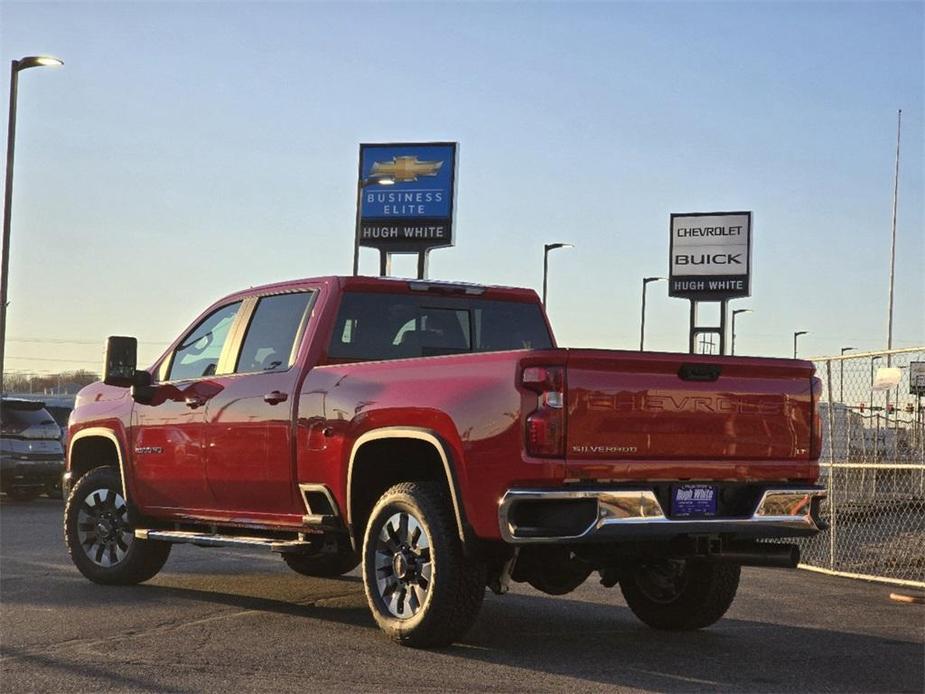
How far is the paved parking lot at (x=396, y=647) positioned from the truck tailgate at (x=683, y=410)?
1091 millimetres

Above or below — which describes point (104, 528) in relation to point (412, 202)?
below

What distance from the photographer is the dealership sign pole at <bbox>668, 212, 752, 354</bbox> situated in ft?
147

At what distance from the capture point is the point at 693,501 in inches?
303

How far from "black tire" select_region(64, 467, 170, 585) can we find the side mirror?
36.7 inches

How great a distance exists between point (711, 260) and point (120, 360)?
3610 cm

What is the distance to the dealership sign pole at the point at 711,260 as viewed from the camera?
147 feet

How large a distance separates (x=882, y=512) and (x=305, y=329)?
11.7 m

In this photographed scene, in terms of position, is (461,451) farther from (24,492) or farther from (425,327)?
(24,492)

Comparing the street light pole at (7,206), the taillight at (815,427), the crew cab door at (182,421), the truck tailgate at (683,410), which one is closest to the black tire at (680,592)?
the taillight at (815,427)

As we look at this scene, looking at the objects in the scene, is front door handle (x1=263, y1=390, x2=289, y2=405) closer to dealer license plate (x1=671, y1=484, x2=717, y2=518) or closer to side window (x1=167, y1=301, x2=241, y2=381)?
side window (x1=167, y1=301, x2=241, y2=381)

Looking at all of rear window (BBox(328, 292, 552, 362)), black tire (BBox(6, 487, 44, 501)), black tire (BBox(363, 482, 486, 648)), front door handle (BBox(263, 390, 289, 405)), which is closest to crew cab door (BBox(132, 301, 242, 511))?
front door handle (BBox(263, 390, 289, 405))

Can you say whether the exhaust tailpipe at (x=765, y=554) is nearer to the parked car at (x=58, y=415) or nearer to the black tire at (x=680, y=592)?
the black tire at (x=680, y=592)

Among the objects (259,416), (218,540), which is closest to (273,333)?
(259,416)

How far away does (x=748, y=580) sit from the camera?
12.4 metres
